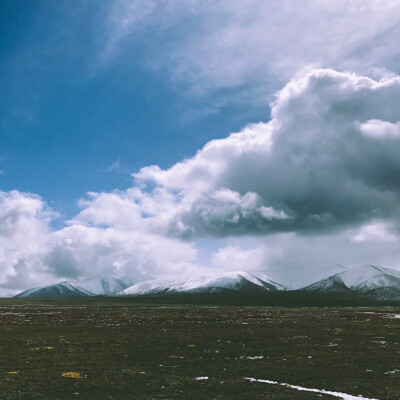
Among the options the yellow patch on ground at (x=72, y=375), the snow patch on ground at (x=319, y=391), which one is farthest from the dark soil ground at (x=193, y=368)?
the snow patch on ground at (x=319, y=391)

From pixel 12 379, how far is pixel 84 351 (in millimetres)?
12468

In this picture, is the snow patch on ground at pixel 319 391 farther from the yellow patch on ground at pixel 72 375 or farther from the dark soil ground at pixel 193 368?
the yellow patch on ground at pixel 72 375

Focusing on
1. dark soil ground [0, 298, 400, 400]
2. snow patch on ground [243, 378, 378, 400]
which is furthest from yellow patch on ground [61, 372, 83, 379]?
snow patch on ground [243, 378, 378, 400]

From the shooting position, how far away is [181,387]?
21391 mm

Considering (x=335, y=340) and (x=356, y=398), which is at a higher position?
(x=356, y=398)

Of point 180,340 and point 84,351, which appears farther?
point 180,340

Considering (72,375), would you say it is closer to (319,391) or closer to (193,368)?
(193,368)

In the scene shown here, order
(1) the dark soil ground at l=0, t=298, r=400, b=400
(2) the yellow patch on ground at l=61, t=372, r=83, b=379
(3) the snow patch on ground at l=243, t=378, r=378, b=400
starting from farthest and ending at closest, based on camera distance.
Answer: (2) the yellow patch on ground at l=61, t=372, r=83, b=379, (1) the dark soil ground at l=0, t=298, r=400, b=400, (3) the snow patch on ground at l=243, t=378, r=378, b=400

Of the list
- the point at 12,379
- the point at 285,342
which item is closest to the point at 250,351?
the point at 285,342

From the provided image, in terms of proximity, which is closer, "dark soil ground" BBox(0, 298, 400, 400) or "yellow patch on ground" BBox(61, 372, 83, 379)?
"dark soil ground" BBox(0, 298, 400, 400)

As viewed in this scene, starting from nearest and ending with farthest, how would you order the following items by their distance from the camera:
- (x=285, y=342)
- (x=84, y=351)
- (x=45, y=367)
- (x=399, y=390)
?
(x=399, y=390)
(x=45, y=367)
(x=84, y=351)
(x=285, y=342)

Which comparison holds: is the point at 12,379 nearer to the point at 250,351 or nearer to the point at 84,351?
the point at 84,351

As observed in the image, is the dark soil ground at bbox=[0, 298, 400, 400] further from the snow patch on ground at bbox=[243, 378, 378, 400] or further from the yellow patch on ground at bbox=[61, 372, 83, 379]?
the snow patch on ground at bbox=[243, 378, 378, 400]

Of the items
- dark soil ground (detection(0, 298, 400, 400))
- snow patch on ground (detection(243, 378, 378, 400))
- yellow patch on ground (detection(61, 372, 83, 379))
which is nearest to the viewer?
snow patch on ground (detection(243, 378, 378, 400))
